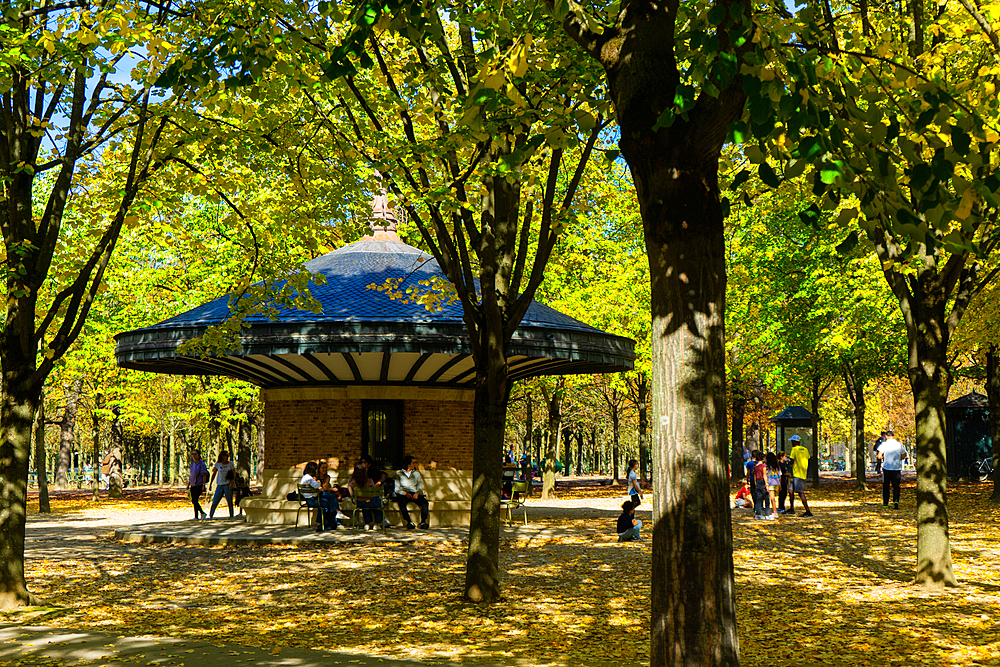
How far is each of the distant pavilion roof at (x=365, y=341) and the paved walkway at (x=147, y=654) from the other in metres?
8.09

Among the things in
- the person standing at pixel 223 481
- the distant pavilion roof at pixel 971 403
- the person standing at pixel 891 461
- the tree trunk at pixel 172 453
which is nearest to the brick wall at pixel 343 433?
the person standing at pixel 223 481

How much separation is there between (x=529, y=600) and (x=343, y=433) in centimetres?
1067

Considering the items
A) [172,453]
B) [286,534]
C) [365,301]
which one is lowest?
[172,453]

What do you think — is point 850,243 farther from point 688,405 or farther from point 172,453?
point 172,453

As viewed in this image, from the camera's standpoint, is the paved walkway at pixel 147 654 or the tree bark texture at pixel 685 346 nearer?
the tree bark texture at pixel 685 346

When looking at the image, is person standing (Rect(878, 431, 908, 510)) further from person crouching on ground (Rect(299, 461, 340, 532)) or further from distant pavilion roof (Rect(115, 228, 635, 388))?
person crouching on ground (Rect(299, 461, 340, 532))

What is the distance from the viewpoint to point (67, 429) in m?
41.7

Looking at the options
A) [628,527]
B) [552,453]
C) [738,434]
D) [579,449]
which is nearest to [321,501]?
[628,527]

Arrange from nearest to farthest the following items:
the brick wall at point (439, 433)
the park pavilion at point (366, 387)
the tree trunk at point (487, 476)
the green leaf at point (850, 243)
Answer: the green leaf at point (850, 243), the tree trunk at point (487, 476), the park pavilion at point (366, 387), the brick wall at point (439, 433)

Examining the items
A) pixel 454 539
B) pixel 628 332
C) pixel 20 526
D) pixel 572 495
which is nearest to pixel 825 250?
pixel 628 332

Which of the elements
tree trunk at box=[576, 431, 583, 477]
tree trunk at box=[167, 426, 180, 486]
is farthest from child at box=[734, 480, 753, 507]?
tree trunk at box=[576, 431, 583, 477]

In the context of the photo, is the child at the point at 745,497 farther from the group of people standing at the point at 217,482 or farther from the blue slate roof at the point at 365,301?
the group of people standing at the point at 217,482

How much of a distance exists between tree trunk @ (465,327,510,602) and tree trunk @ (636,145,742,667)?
18.7 ft

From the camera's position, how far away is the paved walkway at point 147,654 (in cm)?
729
